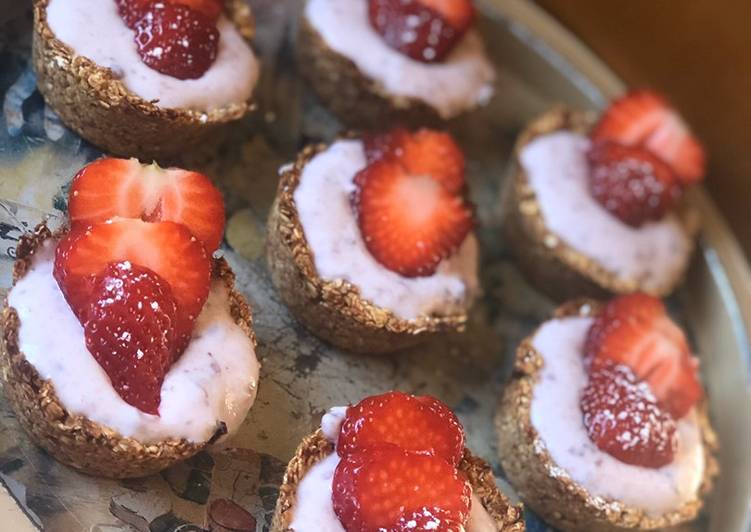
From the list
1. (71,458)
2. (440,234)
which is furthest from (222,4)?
(71,458)

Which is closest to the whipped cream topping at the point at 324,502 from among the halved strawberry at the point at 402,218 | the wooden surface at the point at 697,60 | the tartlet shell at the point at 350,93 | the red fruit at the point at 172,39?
the halved strawberry at the point at 402,218

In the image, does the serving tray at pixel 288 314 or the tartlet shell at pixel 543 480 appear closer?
the serving tray at pixel 288 314

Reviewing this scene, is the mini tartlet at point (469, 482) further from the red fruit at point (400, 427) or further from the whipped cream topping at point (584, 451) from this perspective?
the whipped cream topping at point (584, 451)

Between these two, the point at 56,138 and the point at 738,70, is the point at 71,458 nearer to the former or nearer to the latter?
the point at 56,138

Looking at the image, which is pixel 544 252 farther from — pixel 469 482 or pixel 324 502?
pixel 324 502

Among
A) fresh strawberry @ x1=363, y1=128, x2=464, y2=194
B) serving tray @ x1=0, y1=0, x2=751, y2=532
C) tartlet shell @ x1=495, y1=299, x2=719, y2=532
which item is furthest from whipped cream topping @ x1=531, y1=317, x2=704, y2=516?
fresh strawberry @ x1=363, y1=128, x2=464, y2=194

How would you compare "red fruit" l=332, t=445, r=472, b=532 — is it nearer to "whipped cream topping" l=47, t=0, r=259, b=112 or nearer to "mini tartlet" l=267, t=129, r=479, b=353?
"mini tartlet" l=267, t=129, r=479, b=353

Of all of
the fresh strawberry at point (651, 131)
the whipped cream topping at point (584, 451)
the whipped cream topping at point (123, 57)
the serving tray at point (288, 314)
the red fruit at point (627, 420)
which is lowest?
the serving tray at point (288, 314)
